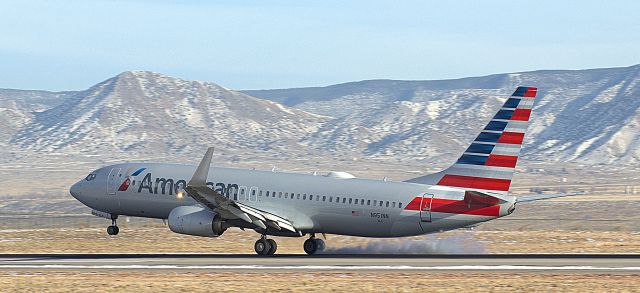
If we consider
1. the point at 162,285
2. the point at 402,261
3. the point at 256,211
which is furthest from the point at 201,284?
the point at 256,211

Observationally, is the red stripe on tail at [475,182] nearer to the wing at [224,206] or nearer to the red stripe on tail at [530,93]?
the red stripe on tail at [530,93]

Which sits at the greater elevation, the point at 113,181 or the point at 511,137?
the point at 511,137

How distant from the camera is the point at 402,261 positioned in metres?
54.5

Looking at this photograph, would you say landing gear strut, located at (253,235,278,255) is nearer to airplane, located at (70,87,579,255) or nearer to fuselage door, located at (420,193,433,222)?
airplane, located at (70,87,579,255)

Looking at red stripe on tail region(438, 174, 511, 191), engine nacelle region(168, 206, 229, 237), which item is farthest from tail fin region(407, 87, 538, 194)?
engine nacelle region(168, 206, 229, 237)

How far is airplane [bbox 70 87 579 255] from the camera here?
5875 centimetres

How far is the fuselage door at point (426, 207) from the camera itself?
5934 cm

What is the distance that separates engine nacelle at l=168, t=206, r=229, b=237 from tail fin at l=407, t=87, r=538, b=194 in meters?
12.1

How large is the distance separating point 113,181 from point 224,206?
11.2 meters

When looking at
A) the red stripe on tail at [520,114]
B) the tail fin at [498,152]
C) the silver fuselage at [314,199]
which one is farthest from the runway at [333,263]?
the red stripe on tail at [520,114]

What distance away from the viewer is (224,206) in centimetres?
5975

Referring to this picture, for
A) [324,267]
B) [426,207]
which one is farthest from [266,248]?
[324,267]

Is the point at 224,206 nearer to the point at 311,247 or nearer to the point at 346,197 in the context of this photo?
the point at 311,247

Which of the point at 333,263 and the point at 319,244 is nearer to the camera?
the point at 333,263
